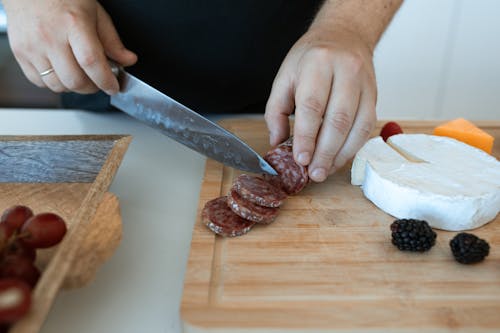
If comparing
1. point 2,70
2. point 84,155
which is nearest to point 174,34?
point 84,155

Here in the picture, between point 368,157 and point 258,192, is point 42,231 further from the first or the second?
point 368,157

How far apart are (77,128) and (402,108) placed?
2477mm

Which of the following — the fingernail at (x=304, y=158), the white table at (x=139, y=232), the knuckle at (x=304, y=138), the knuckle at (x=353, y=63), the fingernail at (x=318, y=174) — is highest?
the knuckle at (x=353, y=63)

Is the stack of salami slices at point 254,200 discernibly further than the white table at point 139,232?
Yes

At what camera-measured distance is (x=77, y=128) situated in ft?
5.31

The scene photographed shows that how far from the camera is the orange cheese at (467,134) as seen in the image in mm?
1423

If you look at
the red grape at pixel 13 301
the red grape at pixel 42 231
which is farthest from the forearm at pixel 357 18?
the red grape at pixel 13 301

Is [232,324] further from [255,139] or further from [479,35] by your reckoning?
[479,35]

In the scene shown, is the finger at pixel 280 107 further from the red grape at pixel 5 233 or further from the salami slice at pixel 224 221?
the red grape at pixel 5 233

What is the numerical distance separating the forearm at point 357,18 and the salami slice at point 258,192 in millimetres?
442

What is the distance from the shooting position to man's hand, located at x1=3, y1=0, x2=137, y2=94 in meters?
1.22

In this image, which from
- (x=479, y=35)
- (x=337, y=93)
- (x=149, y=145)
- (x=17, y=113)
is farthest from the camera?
(x=479, y=35)

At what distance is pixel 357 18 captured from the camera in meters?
1.35

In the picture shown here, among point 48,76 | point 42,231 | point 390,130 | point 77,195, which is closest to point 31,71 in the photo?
point 48,76
